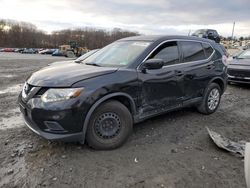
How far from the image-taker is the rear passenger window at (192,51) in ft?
15.7

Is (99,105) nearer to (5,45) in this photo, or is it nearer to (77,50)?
(77,50)

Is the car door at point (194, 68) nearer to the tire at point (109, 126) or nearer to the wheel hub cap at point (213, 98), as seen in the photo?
the wheel hub cap at point (213, 98)

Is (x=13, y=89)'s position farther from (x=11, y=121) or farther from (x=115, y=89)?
(x=115, y=89)

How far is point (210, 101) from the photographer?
214 inches

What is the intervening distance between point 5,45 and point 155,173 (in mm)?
92076

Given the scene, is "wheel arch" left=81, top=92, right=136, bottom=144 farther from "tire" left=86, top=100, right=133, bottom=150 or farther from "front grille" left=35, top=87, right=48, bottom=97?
"front grille" left=35, top=87, right=48, bottom=97

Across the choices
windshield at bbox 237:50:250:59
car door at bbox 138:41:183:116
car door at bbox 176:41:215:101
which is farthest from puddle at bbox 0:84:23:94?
windshield at bbox 237:50:250:59

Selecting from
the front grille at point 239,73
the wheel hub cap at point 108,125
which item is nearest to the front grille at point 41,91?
the wheel hub cap at point 108,125

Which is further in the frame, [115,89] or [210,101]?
[210,101]

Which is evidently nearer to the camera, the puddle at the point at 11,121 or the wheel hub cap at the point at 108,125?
the wheel hub cap at the point at 108,125

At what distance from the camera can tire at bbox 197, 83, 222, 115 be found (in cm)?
528

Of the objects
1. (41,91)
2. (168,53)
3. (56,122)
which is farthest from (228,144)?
(41,91)

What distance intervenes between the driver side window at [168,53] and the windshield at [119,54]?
231 mm

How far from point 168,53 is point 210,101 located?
1.75 m
